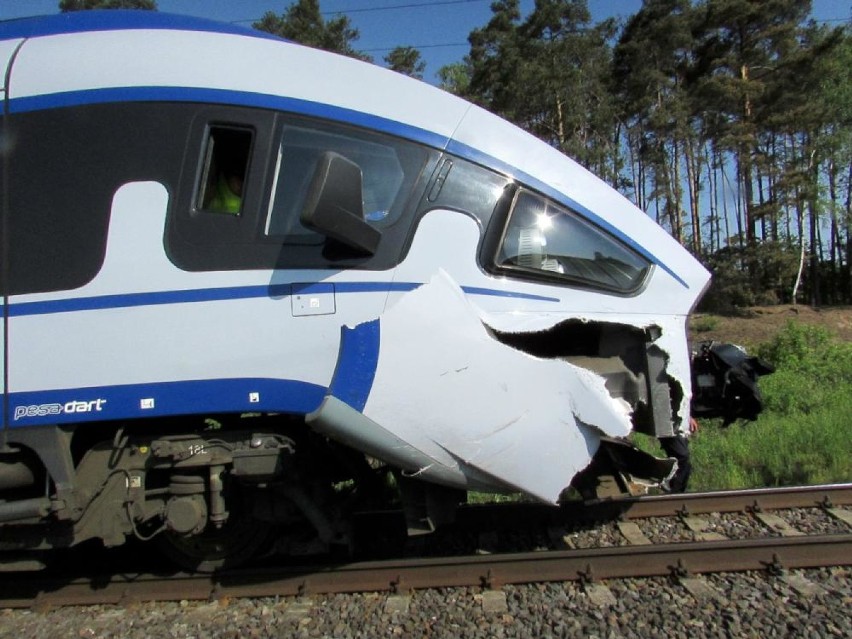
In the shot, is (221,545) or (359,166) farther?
(221,545)

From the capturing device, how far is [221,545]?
4328 mm

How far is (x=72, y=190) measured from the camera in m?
3.47

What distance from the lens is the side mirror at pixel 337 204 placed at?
10.1ft

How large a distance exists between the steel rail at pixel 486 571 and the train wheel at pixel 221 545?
0.19 m

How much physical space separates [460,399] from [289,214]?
130 cm

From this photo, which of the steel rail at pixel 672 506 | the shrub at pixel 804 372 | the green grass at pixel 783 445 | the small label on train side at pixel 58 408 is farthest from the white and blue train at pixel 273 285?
the shrub at pixel 804 372

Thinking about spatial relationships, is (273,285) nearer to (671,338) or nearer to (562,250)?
(562,250)

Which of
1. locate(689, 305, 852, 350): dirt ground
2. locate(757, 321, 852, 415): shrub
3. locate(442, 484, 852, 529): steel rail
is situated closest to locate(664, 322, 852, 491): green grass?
locate(757, 321, 852, 415): shrub

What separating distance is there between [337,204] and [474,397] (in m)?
1.15

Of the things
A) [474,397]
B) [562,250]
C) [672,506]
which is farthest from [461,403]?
[672,506]

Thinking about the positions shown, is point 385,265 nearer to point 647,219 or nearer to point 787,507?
point 647,219

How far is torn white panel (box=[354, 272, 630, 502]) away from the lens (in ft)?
10.6

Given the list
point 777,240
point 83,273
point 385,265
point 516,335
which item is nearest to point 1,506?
point 83,273

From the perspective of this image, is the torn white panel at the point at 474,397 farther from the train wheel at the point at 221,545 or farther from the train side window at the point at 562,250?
the train wheel at the point at 221,545
